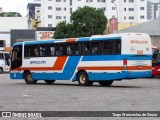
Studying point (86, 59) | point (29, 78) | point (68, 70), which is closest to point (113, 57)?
point (86, 59)

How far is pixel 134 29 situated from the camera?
61.7 metres

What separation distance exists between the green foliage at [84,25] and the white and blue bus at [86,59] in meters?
58.9

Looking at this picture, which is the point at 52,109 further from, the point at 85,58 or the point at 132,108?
the point at 85,58

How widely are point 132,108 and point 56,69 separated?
15.6m

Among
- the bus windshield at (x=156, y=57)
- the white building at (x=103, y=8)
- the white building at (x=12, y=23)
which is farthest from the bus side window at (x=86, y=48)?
the white building at (x=103, y=8)

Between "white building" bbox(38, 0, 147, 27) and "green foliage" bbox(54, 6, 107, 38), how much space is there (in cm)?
3451

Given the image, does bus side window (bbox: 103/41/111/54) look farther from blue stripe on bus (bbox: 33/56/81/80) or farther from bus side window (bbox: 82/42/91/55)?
blue stripe on bus (bbox: 33/56/81/80)

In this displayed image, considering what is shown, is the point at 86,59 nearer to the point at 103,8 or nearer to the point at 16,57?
the point at 16,57

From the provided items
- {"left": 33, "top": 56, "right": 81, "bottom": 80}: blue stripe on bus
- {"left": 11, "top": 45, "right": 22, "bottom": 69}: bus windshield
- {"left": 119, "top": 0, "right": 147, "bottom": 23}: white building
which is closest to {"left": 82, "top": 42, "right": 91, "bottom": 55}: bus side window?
{"left": 33, "top": 56, "right": 81, "bottom": 80}: blue stripe on bus

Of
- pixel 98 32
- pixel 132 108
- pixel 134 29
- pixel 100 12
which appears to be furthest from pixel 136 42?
pixel 100 12

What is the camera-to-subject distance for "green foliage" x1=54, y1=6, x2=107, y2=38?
91.5 metres

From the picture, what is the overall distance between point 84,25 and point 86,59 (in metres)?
66.4

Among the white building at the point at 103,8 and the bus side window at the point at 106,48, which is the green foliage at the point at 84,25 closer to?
the white building at the point at 103,8

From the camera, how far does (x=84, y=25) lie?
94125 mm
